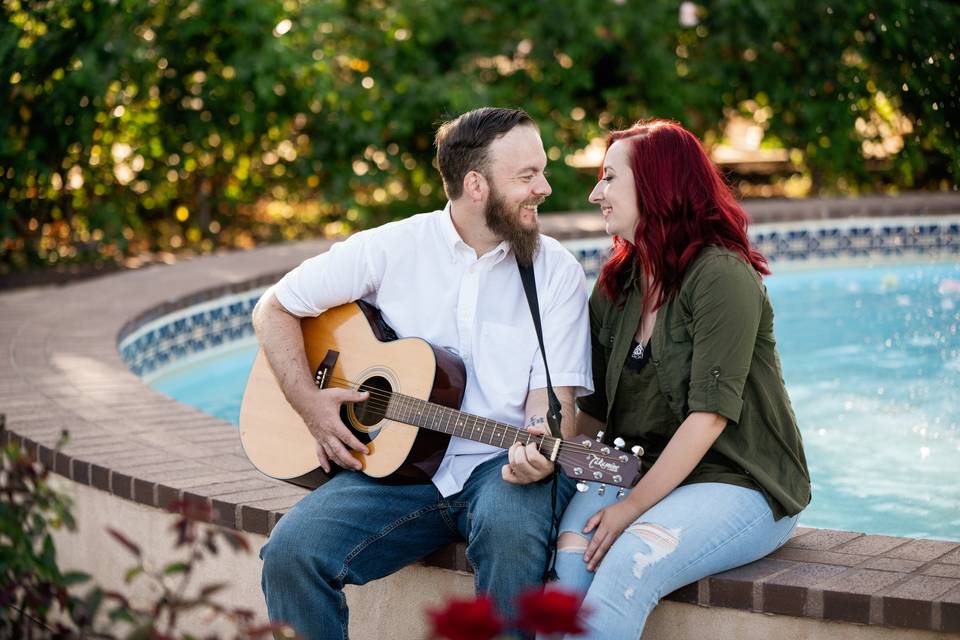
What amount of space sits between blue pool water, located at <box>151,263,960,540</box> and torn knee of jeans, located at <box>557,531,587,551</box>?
6.52 ft

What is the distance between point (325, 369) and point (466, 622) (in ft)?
6.44

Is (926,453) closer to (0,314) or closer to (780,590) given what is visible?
(780,590)

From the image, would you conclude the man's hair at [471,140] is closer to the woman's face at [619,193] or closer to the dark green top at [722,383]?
the woman's face at [619,193]

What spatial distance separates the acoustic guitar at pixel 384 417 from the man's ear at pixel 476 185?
393 mm

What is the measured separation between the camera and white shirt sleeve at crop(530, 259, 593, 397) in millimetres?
3018

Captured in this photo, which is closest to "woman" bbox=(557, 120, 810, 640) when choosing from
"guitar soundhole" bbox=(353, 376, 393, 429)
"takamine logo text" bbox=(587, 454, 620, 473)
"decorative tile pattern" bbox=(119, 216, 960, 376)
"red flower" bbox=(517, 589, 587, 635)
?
"takamine logo text" bbox=(587, 454, 620, 473)

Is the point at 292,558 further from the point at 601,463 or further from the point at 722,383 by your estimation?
the point at 722,383

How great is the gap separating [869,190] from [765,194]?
0.93 meters

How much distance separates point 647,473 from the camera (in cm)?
272

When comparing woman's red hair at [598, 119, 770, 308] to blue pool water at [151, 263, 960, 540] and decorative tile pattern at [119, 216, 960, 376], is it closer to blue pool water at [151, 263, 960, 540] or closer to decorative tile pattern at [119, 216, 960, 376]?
blue pool water at [151, 263, 960, 540]

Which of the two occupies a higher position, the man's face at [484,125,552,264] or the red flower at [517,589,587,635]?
the man's face at [484,125,552,264]

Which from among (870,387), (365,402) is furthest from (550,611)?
(870,387)

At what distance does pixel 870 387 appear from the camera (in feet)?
20.2

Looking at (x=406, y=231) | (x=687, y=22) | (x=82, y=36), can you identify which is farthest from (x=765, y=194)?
(x=406, y=231)
